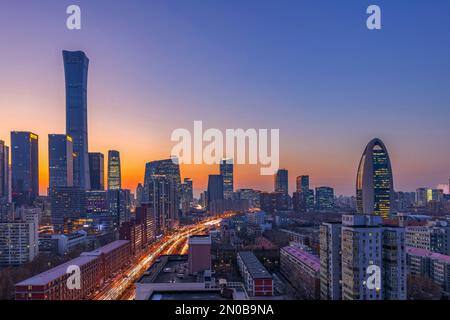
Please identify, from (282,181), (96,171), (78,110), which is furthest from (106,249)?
(96,171)

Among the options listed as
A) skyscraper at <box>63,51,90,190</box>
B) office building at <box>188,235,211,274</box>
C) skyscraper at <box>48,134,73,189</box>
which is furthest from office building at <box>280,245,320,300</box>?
skyscraper at <box>48,134,73,189</box>

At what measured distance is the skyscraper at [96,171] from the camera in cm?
3522

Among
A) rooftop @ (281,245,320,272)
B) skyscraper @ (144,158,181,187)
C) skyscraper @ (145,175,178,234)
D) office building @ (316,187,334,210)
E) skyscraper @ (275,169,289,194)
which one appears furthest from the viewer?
skyscraper @ (144,158,181,187)

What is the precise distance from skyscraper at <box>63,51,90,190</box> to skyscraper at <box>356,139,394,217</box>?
24.6m

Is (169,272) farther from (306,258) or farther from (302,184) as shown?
(302,184)

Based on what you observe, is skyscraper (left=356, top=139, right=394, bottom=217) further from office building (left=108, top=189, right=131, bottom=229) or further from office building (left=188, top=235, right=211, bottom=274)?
office building (left=108, top=189, right=131, bottom=229)

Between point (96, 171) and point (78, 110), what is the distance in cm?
664

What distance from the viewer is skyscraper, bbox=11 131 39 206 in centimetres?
2477

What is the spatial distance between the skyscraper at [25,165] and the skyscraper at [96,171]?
268 inches

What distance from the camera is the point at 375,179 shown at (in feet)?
57.1

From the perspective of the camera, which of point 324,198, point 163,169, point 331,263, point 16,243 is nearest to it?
point 331,263

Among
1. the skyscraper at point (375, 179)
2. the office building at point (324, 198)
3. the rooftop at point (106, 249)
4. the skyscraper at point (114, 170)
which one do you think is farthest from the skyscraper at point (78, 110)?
the skyscraper at point (375, 179)

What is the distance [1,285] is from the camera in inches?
261

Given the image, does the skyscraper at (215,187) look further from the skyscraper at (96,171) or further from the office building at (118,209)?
the skyscraper at (96,171)
